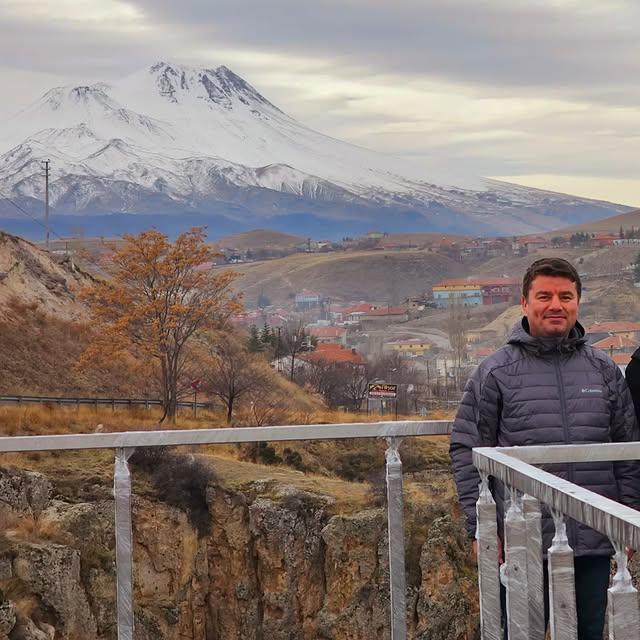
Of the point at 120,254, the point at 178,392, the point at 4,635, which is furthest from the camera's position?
the point at 120,254

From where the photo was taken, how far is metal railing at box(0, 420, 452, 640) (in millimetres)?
4191

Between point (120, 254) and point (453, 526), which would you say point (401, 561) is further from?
point (120, 254)

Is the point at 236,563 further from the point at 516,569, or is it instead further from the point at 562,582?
the point at 562,582

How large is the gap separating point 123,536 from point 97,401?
33.1m

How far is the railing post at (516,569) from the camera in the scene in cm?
255

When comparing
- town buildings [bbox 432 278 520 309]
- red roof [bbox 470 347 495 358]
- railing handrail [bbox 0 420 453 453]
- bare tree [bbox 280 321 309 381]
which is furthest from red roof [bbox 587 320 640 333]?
railing handrail [bbox 0 420 453 453]

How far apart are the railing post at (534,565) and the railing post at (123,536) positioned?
1.92 m

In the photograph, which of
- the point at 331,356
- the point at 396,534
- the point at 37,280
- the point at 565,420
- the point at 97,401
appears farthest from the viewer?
the point at 331,356

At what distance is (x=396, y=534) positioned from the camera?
4352 millimetres

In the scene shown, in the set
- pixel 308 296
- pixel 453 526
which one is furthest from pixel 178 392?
pixel 308 296

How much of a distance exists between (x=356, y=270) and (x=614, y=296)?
42661mm

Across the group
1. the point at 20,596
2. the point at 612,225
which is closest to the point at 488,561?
the point at 20,596

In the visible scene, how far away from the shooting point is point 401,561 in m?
4.39

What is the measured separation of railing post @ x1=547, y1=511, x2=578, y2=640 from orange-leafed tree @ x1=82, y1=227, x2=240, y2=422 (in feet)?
113
